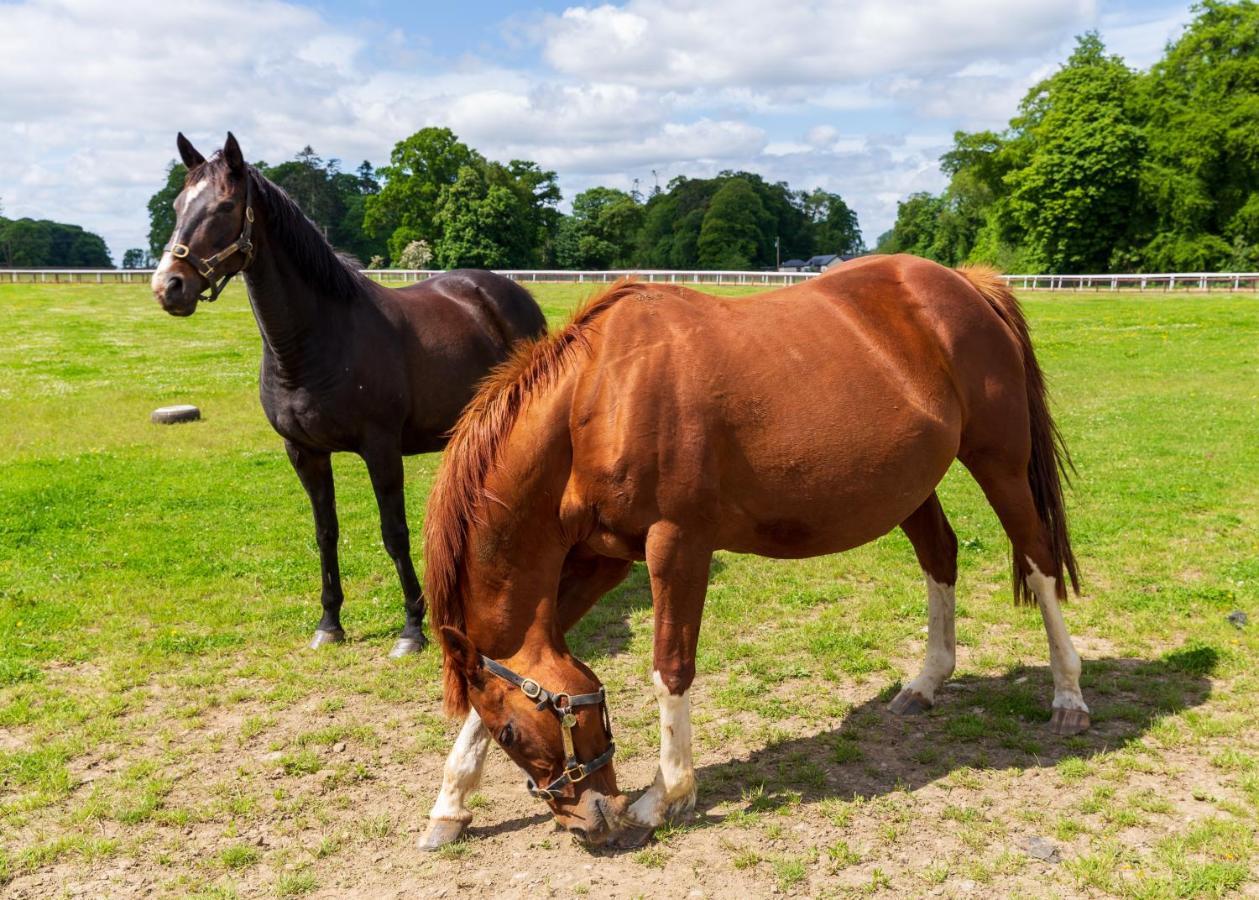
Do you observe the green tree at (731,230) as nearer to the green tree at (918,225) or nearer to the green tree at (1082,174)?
the green tree at (918,225)

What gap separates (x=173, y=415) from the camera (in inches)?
596

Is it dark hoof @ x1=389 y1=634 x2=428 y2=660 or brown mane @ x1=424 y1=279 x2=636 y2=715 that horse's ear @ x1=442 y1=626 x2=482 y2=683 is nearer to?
brown mane @ x1=424 y1=279 x2=636 y2=715

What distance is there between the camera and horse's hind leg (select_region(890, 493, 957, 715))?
5059 mm

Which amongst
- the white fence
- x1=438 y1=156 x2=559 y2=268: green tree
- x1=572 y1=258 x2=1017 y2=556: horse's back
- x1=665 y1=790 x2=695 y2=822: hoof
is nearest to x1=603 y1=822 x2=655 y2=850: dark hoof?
x1=665 y1=790 x2=695 y2=822: hoof

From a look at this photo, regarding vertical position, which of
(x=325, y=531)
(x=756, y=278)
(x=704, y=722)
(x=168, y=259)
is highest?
(x=756, y=278)

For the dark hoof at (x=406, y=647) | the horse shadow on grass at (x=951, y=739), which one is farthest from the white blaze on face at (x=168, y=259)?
the horse shadow on grass at (x=951, y=739)

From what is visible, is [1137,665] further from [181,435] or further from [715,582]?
[181,435]

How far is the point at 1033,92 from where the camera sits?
56.6m

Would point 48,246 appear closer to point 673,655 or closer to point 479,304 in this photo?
point 479,304

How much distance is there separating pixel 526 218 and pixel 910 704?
7275cm

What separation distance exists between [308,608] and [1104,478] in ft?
28.1

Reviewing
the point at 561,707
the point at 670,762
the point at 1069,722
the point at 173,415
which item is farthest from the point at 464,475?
the point at 173,415

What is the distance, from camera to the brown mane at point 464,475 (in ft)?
11.8

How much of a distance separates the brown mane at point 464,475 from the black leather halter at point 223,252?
196 centimetres
